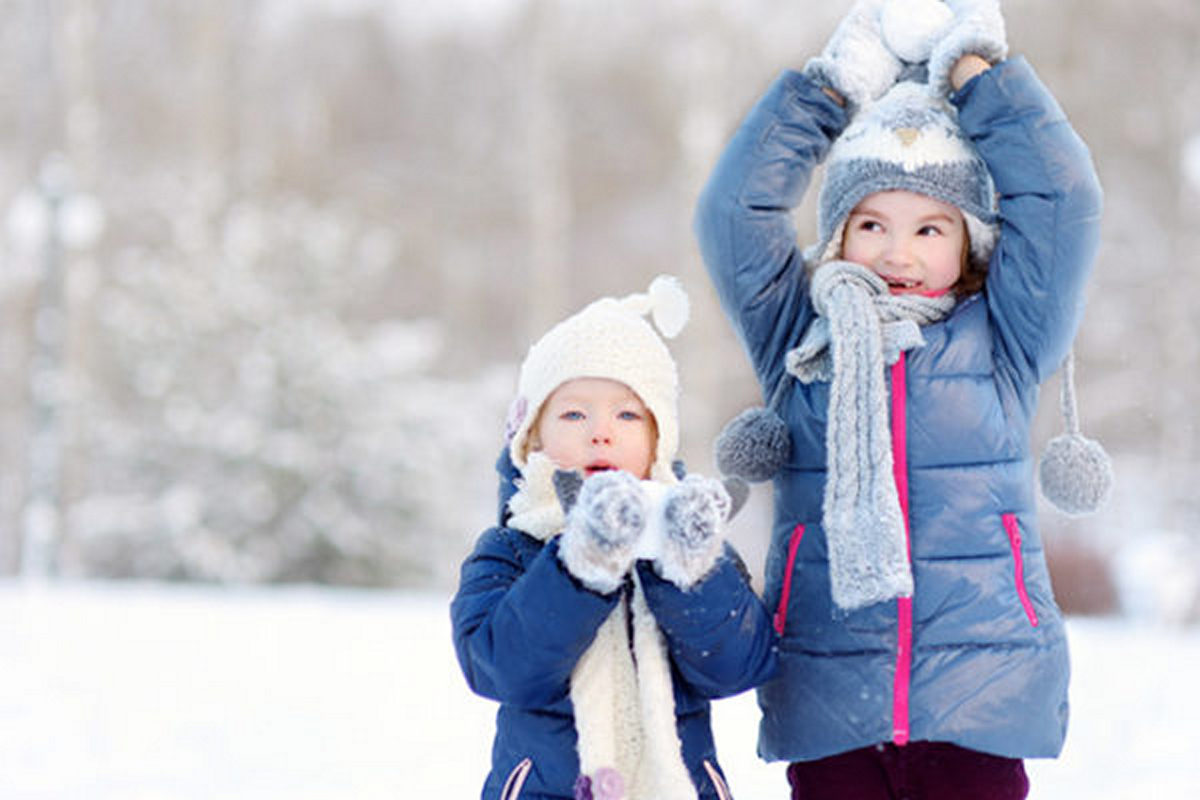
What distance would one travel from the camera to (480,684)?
5.81 feet

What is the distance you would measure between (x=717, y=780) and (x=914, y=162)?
940 millimetres

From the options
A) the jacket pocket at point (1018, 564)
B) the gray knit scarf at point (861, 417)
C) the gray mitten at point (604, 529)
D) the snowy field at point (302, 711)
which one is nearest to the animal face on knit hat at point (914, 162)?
the gray knit scarf at point (861, 417)

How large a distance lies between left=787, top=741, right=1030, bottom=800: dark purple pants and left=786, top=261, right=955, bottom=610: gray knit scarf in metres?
0.23

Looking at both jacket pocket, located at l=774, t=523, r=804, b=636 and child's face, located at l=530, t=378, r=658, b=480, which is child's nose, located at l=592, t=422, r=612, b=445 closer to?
child's face, located at l=530, t=378, r=658, b=480

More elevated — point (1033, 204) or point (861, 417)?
point (1033, 204)

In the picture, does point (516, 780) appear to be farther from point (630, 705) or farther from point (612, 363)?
point (612, 363)

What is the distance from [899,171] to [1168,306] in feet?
33.9

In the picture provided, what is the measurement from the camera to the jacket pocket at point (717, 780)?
5.97 feet

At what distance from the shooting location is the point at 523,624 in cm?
167

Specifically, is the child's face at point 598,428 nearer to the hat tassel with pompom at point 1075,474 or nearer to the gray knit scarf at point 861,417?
the gray knit scarf at point 861,417

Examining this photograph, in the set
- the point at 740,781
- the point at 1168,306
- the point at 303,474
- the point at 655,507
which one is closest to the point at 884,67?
the point at 655,507

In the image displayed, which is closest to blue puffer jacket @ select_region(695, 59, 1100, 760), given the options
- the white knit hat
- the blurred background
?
the white knit hat

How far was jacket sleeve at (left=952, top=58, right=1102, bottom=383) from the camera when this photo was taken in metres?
1.92

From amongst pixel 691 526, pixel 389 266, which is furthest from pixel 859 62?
pixel 389 266
